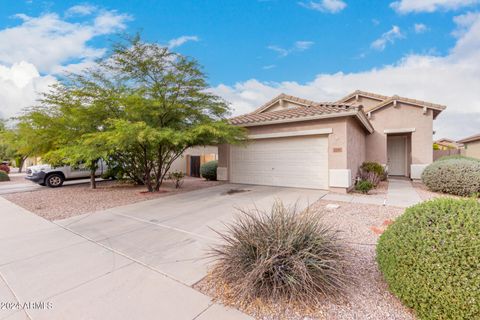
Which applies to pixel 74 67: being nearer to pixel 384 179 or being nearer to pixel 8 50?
pixel 8 50

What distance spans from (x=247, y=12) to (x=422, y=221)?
1038cm

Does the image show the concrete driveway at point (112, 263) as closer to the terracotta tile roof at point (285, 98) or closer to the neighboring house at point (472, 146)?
the terracotta tile roof at point (285, 98)

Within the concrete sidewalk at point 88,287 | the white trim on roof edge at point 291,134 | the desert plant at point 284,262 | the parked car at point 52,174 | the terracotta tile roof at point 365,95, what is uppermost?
the terracotta tile roof at point 365,95

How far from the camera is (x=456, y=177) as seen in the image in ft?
Result: 26.1

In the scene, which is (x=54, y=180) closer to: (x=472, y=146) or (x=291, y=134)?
(x=291, y=134)

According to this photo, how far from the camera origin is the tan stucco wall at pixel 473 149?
17297mm

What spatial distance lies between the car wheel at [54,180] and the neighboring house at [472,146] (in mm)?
29067

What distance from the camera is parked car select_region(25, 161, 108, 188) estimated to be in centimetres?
1155

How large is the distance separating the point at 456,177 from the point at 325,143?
4708 millimetres

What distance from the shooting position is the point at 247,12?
9617 millimetres

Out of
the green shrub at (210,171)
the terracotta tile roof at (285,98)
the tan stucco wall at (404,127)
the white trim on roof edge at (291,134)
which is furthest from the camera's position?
the terracotta tile roof at (285,98)

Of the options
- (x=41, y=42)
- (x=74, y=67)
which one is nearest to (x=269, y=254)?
(x=74, y=67)

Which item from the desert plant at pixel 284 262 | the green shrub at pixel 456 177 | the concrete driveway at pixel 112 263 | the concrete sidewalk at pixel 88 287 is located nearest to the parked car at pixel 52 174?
the concrete driveway at pixel 112 263

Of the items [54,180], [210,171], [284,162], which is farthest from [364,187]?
[54,180]
